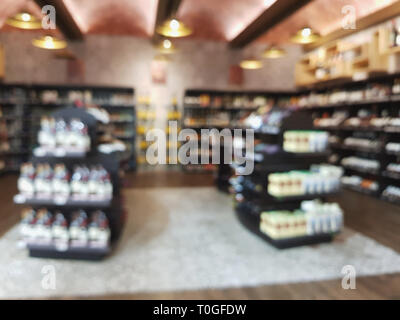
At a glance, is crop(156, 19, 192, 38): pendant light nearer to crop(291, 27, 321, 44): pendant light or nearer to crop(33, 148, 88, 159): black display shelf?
crop(291, 27, 321, 44): pendant light

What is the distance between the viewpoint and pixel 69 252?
363cm

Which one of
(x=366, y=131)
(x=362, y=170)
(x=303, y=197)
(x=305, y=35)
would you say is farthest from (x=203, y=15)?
(x=303, y=197)

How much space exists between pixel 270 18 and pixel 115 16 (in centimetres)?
468

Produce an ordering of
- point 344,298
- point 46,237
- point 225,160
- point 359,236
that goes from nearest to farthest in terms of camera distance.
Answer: point 344,298 < point 46,237 < point 359,236 < point 225,160

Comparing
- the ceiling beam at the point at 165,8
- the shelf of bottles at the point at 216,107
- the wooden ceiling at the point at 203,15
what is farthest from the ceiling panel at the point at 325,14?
the ceiling beam at the point at 165,8

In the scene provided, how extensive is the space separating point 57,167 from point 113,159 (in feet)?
Answer: 2.14

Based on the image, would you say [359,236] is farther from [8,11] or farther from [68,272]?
[8,11]

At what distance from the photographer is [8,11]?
28.7 ft

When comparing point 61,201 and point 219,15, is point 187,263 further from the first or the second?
point 219,15

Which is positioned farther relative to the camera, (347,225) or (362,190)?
(362,190)

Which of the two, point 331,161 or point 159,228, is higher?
point 331,161

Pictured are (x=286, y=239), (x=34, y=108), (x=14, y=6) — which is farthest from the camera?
(x=34, y=108)

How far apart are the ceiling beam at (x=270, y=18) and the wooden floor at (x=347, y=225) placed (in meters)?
4.22
